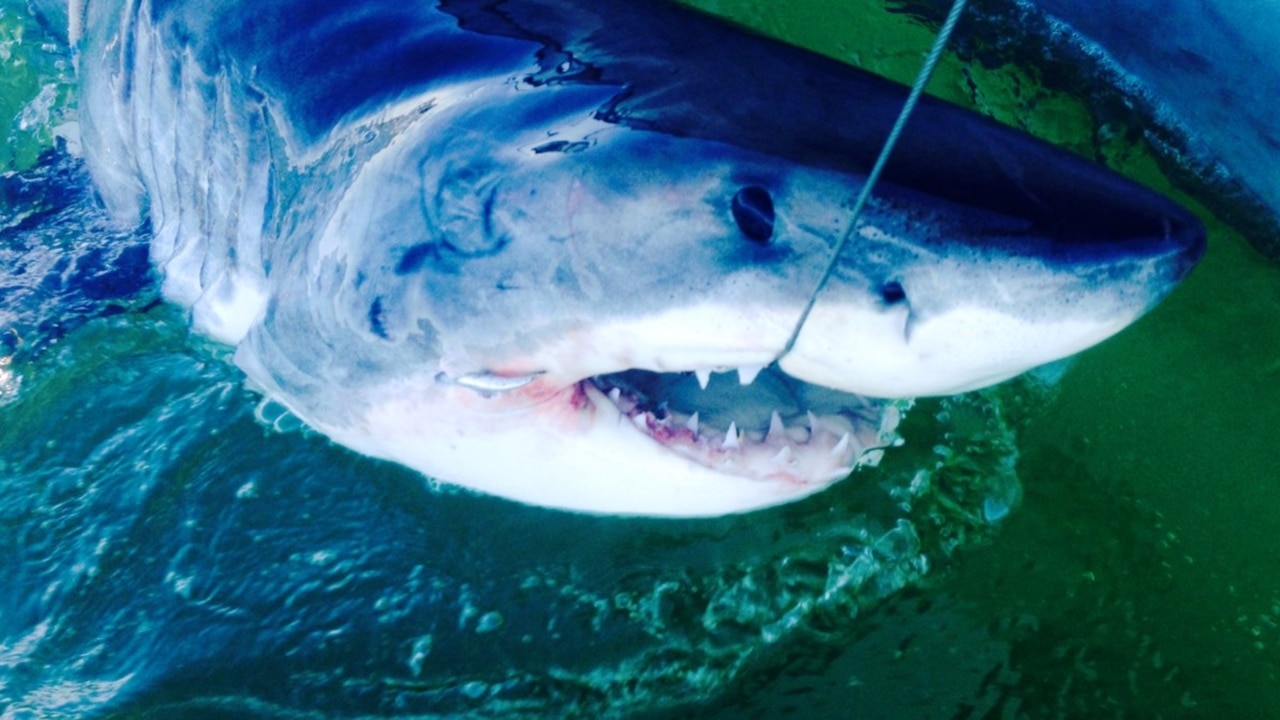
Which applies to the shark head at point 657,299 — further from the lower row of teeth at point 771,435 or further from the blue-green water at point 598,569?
the blue-green water at point 598,569

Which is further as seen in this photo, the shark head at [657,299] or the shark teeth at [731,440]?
the shark teeth at [731,440]

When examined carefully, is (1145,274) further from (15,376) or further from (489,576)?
(15,376)

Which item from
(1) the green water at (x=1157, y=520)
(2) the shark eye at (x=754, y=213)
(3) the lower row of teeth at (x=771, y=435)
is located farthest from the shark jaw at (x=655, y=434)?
(1) the green water at (x=1157, y=520)

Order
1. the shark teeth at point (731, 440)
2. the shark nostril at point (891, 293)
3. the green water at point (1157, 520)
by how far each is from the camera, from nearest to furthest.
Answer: the shark nostril at point (891, 293)
the shark teeth at point (731, 440)
the green water at point (1157, 520)

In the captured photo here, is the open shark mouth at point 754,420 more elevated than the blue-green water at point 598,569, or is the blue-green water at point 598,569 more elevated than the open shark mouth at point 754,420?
the open shark mouth at point 754,420

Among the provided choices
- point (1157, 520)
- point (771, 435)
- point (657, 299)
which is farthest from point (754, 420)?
point (1157, 520)

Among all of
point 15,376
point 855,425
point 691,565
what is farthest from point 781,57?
point 15,376
